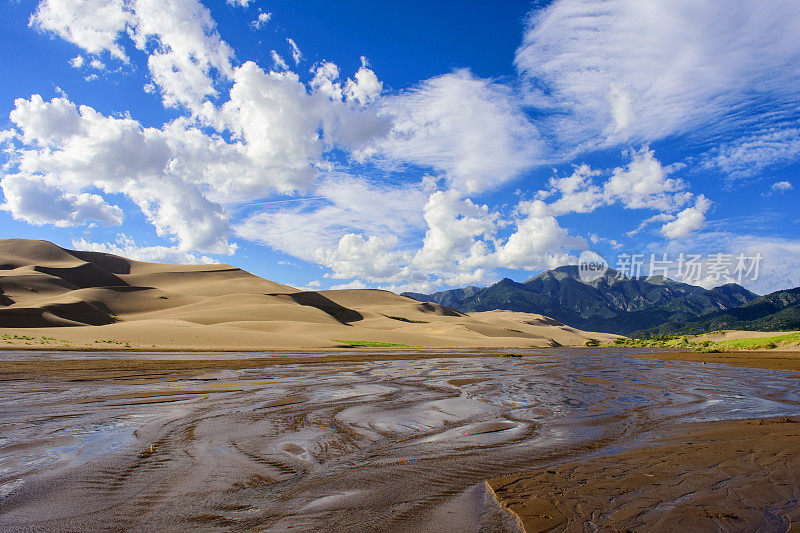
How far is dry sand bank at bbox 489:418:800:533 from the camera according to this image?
13.6 ft

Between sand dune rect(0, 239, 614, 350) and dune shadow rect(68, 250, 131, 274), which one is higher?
dune shadow rect(68, 250, 131, 274)

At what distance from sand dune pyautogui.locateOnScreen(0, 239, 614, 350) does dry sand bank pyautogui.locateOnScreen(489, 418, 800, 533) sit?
4169 centimetres

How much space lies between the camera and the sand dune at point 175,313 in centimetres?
4747

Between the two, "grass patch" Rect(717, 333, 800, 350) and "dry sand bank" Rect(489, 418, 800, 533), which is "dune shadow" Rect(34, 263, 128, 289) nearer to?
"dry sand bank" Rect(489, 418, 800, 533)

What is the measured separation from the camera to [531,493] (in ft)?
16.0

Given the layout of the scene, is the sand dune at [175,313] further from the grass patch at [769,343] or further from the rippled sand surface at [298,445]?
the grass patch at [769,343]

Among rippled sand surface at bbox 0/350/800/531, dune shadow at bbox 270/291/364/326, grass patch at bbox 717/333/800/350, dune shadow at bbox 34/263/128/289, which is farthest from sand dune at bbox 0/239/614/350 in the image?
grass patch at bbox 717/333/800/350

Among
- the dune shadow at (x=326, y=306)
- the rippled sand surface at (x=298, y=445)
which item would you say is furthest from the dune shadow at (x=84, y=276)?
the rippled sand surface at (x=298, y=445)

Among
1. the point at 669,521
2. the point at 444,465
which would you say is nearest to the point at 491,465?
the point at 444,465

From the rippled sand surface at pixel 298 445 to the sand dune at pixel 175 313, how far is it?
3219 centimetres

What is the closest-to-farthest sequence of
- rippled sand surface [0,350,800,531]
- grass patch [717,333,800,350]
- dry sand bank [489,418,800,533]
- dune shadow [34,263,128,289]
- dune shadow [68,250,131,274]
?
dry sand bank [489,418,800,533] → rippled sand surface [0,350,800,531] → grass patch [717,333,800,350] → dune shadow [34,263,128,289] → dune shadow [68,250,131,274]

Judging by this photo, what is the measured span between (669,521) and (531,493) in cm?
140

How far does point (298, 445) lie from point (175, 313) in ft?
320

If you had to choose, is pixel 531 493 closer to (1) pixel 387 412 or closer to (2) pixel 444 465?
(2) pixel 444 465
